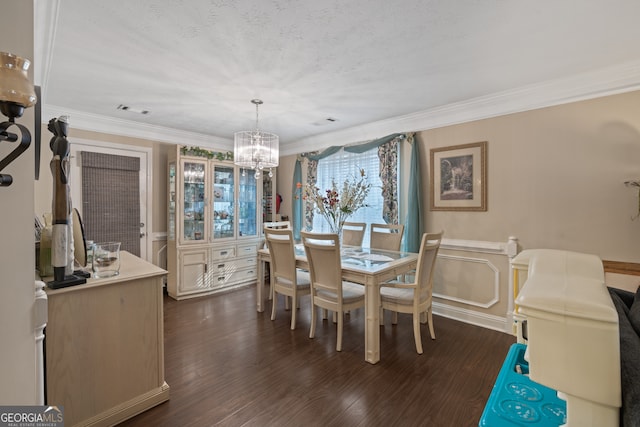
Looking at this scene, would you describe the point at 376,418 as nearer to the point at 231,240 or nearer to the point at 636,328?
the point at 636,328

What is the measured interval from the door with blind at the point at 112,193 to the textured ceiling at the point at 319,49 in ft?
2.39

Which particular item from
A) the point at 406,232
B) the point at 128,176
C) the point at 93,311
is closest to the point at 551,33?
the point at 406,232

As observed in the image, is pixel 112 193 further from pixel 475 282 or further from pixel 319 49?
pixel 475 282

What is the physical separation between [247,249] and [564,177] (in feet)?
14.4

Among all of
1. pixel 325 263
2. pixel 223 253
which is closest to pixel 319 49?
pixel 325 263

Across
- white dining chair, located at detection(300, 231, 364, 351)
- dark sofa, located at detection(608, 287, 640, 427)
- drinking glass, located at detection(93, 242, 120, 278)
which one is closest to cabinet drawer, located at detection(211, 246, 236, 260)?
white dining chair, located at detection(300, 231, 364, 351)

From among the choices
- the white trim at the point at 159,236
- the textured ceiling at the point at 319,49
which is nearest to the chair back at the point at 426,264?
the textured ceiling at the point at 319,49

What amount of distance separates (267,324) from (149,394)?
1456 millimetres

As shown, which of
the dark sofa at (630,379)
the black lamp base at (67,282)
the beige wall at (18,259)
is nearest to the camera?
the dark sofa at (630,379)

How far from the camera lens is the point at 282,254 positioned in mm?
3146

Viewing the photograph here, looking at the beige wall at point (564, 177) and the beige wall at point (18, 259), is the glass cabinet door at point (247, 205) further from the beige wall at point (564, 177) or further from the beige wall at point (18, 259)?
the beige wall at point (18, 259)

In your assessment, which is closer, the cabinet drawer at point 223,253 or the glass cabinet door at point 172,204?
the glass cabinet door at point 172,204

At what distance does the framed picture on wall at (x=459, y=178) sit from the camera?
3.22m

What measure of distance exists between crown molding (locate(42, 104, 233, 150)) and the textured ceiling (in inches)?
8.9
